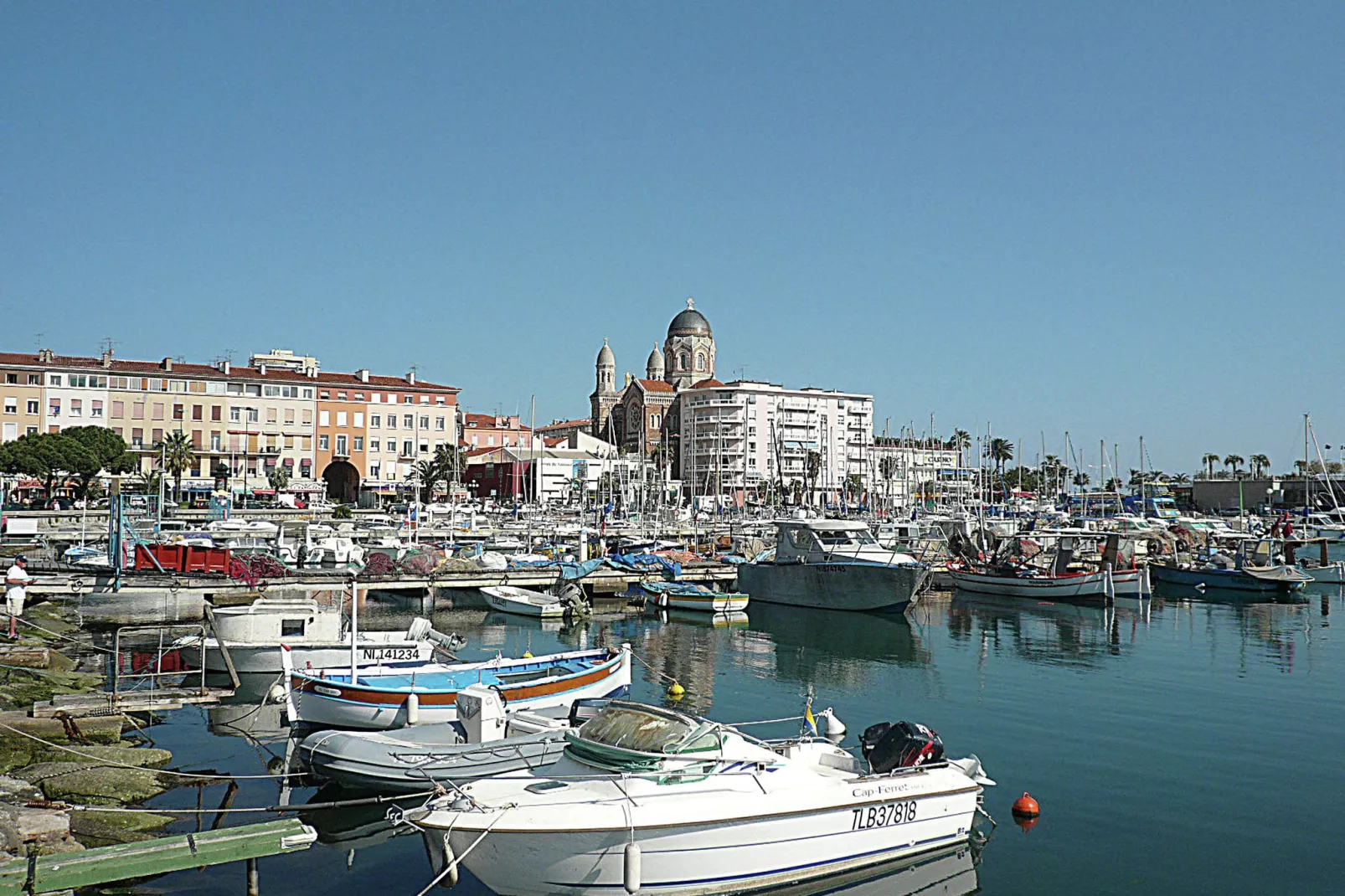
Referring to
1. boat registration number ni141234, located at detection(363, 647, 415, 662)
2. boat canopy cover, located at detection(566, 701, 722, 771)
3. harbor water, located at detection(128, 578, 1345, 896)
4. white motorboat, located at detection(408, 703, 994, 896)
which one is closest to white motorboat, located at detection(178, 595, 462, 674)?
boat registration number ni141234, located at detection(363, 647, 415, 662)

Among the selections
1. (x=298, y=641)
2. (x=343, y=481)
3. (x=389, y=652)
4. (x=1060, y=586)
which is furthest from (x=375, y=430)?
(x=389, y=652)

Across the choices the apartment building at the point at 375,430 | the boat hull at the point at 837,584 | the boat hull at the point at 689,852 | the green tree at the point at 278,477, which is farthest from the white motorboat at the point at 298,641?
the apartment building at the point at 375,430

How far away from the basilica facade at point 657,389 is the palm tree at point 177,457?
75556mm

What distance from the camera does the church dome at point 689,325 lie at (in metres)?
182

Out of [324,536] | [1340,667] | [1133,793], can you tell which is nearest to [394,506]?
[324,536]

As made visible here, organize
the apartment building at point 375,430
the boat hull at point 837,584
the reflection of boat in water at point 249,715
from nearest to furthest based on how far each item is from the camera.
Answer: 1. the reflection of boat in water at point 249,715
2. the boat hull at point 837,584
3. the apartment building at point 375,430

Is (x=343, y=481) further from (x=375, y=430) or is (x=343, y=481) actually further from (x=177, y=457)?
(x=177, y=457)

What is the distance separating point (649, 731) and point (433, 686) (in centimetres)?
894

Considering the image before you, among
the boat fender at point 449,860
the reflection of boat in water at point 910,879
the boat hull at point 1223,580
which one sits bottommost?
the reflection of boat in water at point 910,879

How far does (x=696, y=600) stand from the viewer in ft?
162

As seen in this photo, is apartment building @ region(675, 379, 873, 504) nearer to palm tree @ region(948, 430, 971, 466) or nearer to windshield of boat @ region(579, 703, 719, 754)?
palm tree @ region(948, 430, 971, 466)

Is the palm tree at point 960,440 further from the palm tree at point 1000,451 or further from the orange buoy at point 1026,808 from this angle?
the orange buoy at point 1026,808

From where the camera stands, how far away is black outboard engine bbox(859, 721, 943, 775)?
17000 mm

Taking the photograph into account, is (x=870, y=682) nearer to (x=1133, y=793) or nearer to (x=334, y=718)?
(x=1133, y=793)
